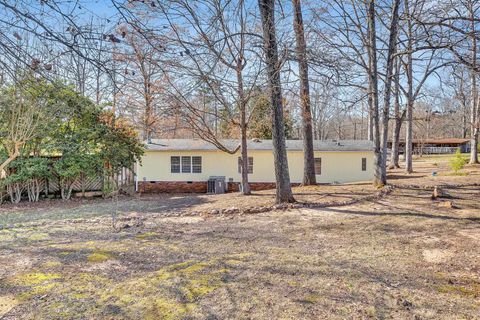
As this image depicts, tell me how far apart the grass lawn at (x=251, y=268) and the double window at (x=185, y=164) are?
10.8m

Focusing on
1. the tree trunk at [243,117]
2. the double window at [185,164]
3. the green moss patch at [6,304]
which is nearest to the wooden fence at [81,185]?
the double window at [185,164]

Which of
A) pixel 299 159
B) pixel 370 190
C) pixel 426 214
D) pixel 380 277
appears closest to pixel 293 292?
pixel 380 277

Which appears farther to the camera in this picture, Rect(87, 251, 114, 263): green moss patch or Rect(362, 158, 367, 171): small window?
Rect(362, 158, 367, 171): small window

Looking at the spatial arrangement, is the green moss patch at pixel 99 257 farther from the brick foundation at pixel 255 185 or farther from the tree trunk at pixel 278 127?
the brick foundation at pixel 255 185

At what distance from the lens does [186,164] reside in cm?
1811

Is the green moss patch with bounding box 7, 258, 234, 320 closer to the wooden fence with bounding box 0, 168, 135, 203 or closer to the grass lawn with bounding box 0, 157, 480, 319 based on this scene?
the grass lawn with bounding box 0, 157, 480, 319

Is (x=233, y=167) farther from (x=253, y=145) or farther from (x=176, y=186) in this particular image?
(x=176, y=186)

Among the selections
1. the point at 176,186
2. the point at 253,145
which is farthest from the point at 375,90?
the point at 176,186

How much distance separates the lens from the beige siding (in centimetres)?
1797

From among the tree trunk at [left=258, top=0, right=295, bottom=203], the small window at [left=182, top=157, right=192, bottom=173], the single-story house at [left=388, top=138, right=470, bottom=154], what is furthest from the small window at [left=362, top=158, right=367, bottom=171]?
the single-story house at [left=388, top=138, right=470, bottom=154]

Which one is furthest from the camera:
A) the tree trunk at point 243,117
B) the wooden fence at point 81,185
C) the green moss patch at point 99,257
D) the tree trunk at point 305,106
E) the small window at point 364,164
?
the small window at point 364,164

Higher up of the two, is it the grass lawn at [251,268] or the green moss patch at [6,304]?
the green moss patch at [6,304]

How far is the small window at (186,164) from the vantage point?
18.1 metres

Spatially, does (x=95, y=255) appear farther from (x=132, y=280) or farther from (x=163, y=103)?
(x=163, y=103)
